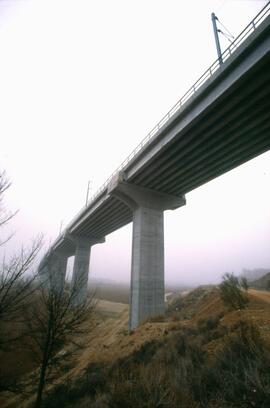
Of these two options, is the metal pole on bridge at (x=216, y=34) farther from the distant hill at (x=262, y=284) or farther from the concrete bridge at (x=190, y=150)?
the distant hill at (x=262, y=284)

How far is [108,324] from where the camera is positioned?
2744 cm

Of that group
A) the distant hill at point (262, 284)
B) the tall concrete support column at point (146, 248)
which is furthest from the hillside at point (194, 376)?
the distant hill at point (262, 284)

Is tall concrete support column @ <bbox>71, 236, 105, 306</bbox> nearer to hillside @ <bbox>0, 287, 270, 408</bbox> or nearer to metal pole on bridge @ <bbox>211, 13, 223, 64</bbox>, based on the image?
hillside @ <bbox>0, 287, 270, 408</bbox>

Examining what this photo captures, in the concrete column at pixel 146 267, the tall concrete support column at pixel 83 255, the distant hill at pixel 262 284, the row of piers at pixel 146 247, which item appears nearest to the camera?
the concrete column at pixel 146 267

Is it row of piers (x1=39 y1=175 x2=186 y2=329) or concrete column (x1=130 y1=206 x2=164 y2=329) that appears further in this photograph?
row of piers (x1=39 y1=175 x2=186 y2=329)

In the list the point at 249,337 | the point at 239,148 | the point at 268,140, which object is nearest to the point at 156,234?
the point at 239,148

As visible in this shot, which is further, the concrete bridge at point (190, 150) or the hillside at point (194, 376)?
the concrete bridge at point (190, 150)

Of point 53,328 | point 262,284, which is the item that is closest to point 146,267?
point 53,328

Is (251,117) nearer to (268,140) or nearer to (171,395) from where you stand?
(268,140)

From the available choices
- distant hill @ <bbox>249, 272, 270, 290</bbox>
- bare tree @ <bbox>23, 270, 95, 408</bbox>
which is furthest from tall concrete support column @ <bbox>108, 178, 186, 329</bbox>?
distant hill @ <bbox>249, 272, 270, 290</bbox>

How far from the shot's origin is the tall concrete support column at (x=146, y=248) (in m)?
19.0

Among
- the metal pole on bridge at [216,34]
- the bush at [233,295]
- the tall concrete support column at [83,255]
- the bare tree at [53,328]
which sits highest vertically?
the metal pole on bridge at [216,34]

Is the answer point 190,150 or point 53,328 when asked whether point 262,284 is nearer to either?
point 190,150

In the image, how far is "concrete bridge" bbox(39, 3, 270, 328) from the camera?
10.8m
